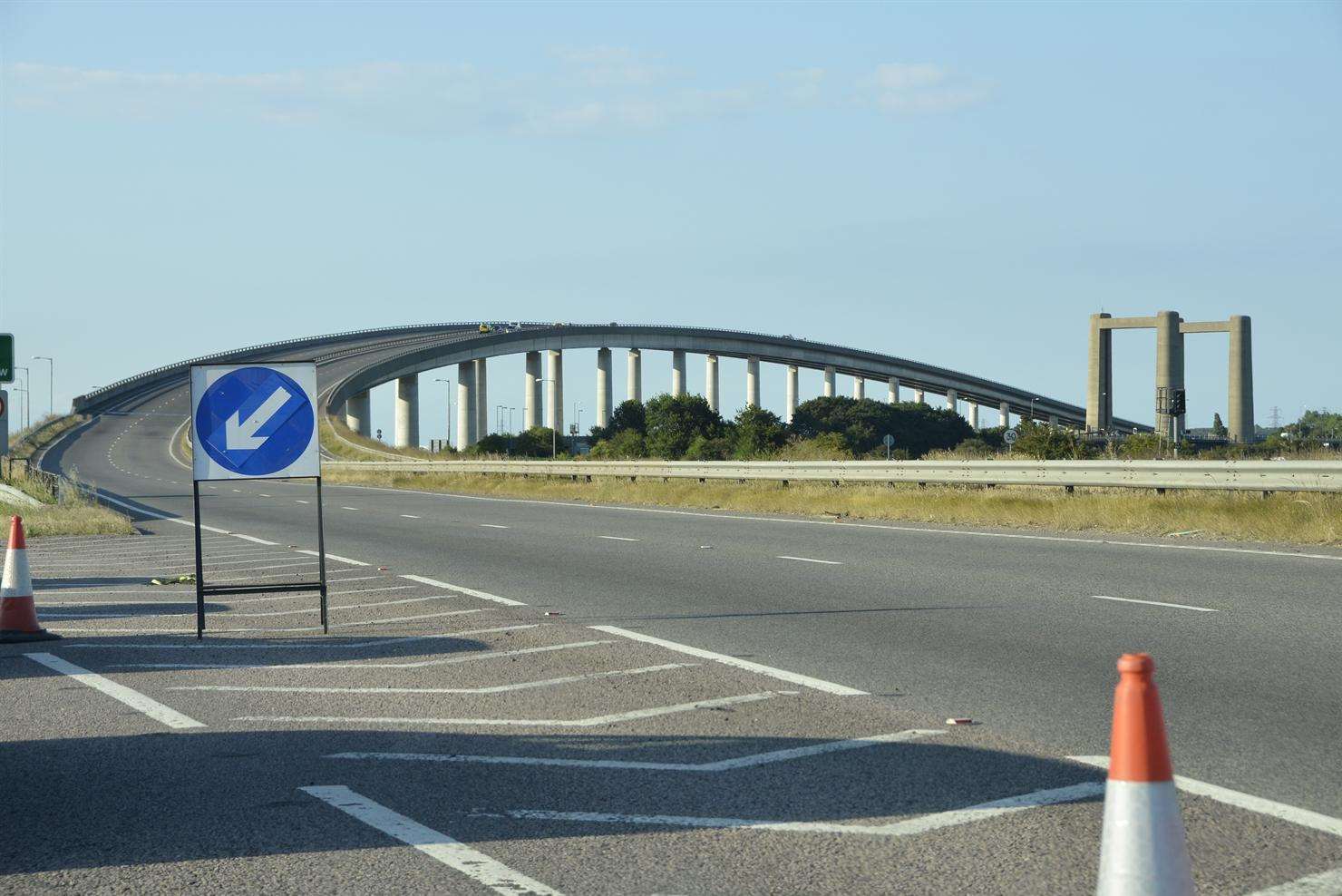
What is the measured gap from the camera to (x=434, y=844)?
17.3 ft

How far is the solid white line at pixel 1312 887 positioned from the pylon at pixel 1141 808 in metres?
1.11

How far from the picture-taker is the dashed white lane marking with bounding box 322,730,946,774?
6.50 metres

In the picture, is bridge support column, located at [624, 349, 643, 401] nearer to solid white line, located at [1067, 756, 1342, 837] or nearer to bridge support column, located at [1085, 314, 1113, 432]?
bridge support column, located at [1085, 314, 1113, 432]

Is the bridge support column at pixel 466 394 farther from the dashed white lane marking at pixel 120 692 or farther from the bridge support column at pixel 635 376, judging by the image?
the dashed white lane marking at pixel 120 692

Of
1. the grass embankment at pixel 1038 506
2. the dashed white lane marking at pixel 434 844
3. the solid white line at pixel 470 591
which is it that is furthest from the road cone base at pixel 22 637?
the grass embankment at pixel 1038 506

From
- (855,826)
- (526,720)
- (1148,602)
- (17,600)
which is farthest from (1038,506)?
(855,826)

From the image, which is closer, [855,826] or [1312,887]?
[1312,887]

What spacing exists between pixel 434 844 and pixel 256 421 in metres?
6.97

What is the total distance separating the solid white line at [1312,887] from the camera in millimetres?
4574

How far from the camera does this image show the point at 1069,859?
500 centimetres

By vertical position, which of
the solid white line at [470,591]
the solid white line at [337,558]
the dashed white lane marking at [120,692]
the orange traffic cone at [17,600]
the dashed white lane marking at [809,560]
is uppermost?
the orange traffic cone at [17,600]

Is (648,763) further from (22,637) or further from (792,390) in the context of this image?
(792,390)

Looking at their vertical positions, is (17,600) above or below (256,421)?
below

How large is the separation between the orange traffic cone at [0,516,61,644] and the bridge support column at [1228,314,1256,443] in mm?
104868
